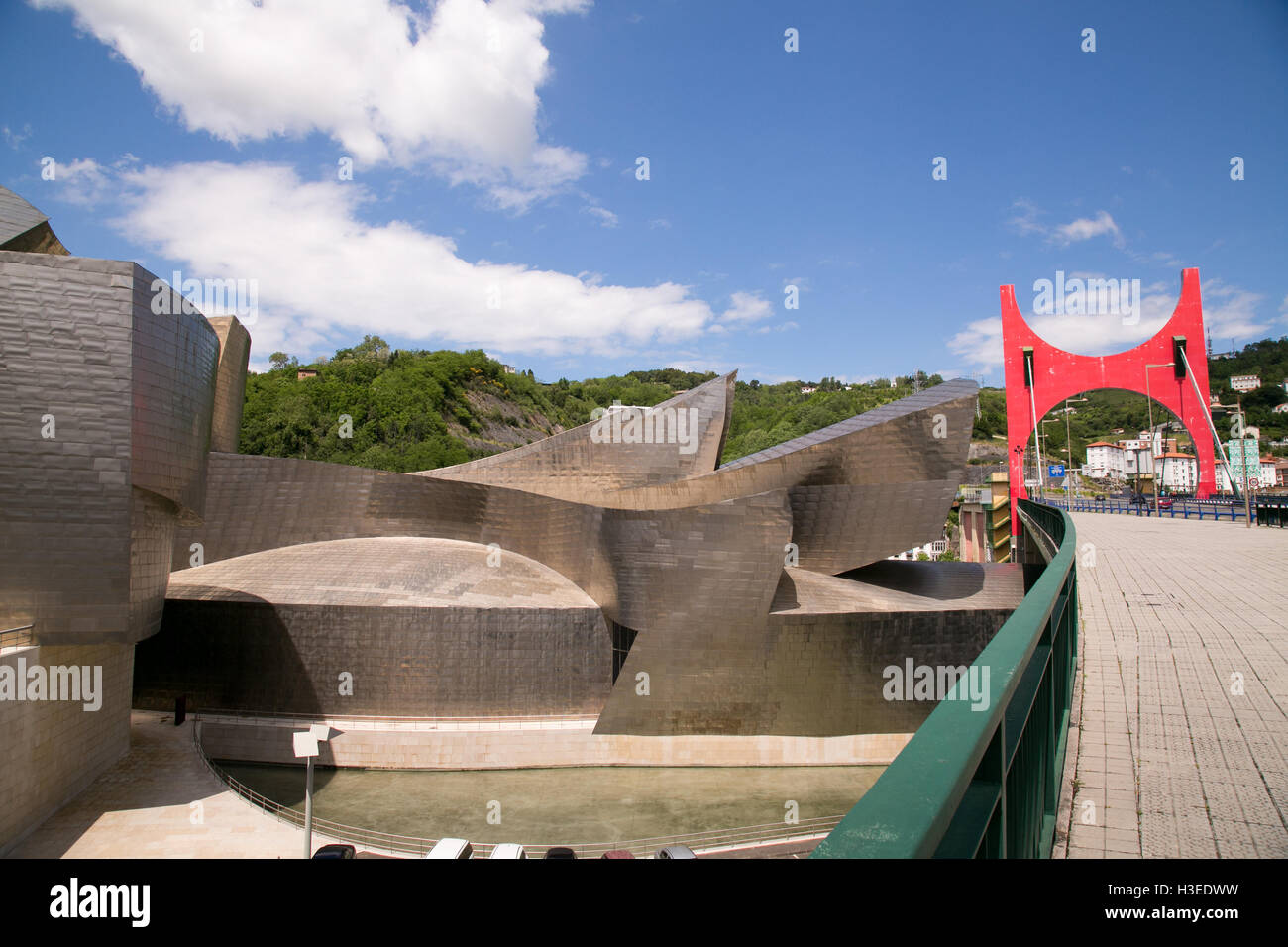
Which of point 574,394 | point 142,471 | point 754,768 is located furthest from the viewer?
point 574,394

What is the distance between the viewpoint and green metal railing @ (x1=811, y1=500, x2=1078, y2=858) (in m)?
0.97

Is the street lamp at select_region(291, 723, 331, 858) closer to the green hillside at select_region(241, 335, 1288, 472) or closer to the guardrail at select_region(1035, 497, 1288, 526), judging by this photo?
the guardrail at select_region(1035, 497, 1288, 526)

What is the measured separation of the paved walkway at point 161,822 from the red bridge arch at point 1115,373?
3068cm

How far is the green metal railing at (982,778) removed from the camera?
3.19 feet

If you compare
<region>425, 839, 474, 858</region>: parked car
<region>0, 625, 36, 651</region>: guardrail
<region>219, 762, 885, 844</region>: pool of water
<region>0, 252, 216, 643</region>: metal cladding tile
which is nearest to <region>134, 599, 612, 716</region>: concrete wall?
<region>219, 762, 885, 844</region>: pool of water

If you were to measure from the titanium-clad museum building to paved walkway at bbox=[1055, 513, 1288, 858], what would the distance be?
5.35 metres

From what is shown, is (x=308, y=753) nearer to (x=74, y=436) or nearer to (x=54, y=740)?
(x=54, y=740)

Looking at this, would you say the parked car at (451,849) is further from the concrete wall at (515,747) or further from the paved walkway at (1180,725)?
the paved walkway at (1180,725)

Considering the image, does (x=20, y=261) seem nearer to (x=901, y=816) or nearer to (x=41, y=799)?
(x=41, y=799)
